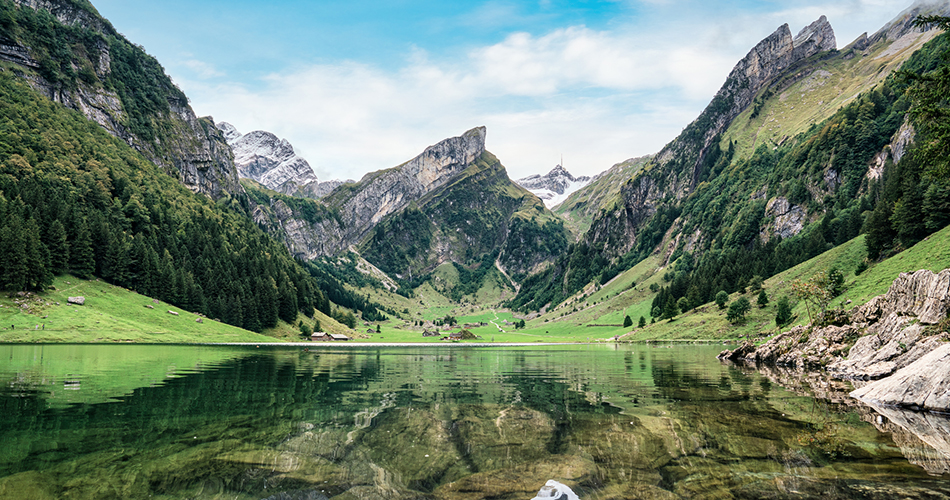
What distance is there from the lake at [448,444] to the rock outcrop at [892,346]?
341 centimetres

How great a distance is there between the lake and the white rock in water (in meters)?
0.52

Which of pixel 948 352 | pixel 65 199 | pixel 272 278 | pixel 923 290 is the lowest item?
pixel 948 352

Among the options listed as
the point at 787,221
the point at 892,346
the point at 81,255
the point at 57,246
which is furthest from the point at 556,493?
the point at 787,221

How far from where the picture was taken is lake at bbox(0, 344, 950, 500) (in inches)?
452

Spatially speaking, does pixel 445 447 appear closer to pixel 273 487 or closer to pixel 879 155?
pixel 273 487

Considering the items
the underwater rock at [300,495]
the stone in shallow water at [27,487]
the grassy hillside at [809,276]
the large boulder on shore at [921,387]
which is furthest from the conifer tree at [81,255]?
the grassy hillside at [809,276]

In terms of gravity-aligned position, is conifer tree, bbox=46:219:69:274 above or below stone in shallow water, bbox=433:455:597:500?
above

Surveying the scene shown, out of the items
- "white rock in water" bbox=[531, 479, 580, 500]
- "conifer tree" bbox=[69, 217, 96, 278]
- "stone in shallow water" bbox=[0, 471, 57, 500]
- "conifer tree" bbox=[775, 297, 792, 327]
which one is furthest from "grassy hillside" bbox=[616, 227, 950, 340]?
"conifer tree" bbox=[69, 217, 96, 278]

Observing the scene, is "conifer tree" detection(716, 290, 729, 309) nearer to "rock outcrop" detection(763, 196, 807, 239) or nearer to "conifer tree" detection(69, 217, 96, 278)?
"rock outcrop" detection(763, 196, 807, 239)

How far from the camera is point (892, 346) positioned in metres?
38.8

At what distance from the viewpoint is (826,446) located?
620 inches

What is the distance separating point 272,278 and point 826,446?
158m

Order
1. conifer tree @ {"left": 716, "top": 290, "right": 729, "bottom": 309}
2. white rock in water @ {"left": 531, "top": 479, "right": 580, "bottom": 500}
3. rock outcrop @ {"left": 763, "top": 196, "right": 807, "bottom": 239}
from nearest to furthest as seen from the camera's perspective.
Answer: white rock in water @ {"left": 531, "top": 479, "right": 580, "bottom": 500} < conifer tree @ {"left": 716, "top": 290, "right": 729, "bottom": 309} < rock outcrop @ {"left": 763, "top": 196, "right": 807, "bottom": 239}

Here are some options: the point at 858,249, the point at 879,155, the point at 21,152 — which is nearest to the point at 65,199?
the point at 21,152
